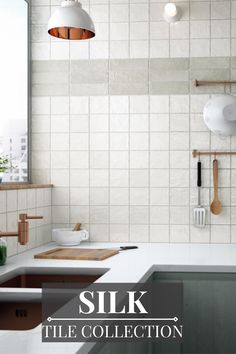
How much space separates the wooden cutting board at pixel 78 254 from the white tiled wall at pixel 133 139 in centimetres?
53

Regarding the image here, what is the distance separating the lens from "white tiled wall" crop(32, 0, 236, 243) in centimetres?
361

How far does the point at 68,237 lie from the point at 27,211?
1.08 ft

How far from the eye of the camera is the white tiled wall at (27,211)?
9.44 ft

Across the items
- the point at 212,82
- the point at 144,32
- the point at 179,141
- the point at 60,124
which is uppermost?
the point at 144,32

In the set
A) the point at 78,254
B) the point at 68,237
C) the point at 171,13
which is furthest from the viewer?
the point at 171,13

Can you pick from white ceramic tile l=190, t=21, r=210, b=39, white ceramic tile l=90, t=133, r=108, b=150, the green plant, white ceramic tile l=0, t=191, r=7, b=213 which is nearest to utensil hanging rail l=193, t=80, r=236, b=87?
white ceramic tile l=190, t=21, r=210, b=39

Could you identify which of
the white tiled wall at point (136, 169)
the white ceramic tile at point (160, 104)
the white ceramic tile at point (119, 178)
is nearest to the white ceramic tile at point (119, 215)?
the white tiled wall at point (136, 169)

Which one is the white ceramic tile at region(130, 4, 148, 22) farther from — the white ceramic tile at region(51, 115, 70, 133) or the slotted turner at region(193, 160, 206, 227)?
the slotted turner at region(193, 160, 206, 227)

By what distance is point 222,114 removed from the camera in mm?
3447

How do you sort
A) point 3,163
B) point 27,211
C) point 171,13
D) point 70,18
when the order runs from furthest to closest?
point 171,13 < point 27,211 < point 3,163 < point 70,18

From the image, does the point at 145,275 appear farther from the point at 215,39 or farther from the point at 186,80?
Result: the point at 215,39

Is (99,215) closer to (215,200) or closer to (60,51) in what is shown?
(215,200)

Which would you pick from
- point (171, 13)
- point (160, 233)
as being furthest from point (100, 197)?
point (171, 13)

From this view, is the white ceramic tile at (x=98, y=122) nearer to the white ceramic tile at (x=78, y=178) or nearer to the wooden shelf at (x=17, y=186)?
the white ceramic tile at (x=78, y=178)
